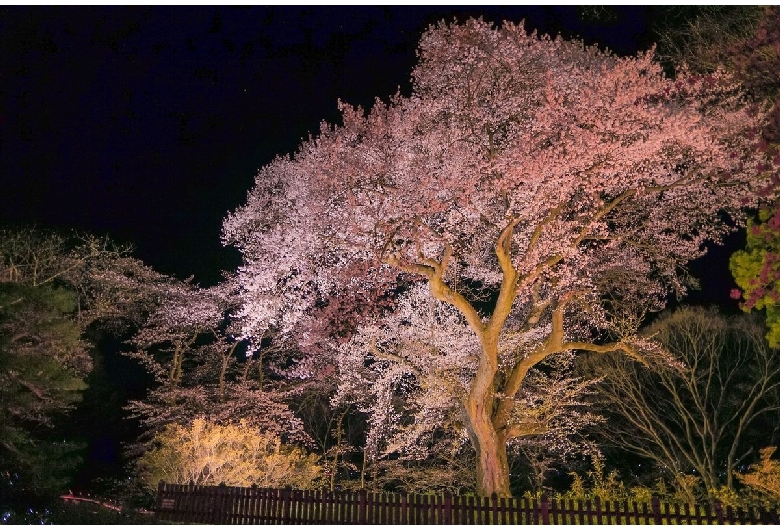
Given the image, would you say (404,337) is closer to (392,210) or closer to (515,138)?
(392,210)

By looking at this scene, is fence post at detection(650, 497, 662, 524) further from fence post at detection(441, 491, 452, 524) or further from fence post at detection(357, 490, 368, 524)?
fence post at detection(357, 490, 368, 524)

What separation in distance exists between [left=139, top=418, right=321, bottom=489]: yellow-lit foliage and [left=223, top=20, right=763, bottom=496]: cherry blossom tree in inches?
135

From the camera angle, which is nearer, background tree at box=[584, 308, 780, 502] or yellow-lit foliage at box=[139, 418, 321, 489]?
yellow-lit foliage at box=[139, 418, 321, 489]

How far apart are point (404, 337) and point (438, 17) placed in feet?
20.9

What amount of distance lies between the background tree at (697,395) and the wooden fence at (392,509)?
8612 millimetres

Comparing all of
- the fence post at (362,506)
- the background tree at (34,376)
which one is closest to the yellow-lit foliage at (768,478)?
the fence post at (362,506)

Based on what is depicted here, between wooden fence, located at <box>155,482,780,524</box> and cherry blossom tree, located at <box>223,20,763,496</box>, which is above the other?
cherry blossom tree, located at <box>223,20,763,496</box>

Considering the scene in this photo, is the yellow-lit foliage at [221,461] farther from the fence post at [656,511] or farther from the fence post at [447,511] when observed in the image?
the fence post at [656,511]

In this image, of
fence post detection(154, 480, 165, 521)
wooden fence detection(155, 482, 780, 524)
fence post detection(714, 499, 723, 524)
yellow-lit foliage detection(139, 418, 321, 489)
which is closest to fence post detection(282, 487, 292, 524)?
wooden fence detection(155, 482, 780, 524)

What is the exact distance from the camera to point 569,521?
9070 mm

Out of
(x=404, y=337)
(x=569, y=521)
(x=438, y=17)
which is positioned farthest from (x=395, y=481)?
(x=438, y=17)

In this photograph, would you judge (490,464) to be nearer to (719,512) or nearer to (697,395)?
(719,512)

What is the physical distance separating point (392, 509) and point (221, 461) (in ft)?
10.9

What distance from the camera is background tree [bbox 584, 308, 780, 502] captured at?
17281 millimetres
